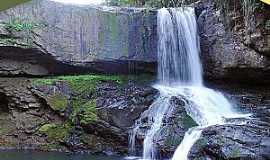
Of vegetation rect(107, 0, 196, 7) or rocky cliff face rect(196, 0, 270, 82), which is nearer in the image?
rocky cliff face rect(196, 0, 270, 82)

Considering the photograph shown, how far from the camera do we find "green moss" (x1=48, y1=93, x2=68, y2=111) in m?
11.0

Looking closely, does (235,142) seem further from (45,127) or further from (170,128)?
(45,127)

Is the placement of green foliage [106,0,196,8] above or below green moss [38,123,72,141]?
above

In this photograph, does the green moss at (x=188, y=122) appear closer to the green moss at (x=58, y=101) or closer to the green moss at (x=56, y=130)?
the green moss at (x=56, y=130)

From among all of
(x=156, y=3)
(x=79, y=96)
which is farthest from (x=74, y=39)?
(x=156, y=3)

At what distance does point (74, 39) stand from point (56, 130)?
9.10ft

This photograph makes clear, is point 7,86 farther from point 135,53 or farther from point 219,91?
point 219,91

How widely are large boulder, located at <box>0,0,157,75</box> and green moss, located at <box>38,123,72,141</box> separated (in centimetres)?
181

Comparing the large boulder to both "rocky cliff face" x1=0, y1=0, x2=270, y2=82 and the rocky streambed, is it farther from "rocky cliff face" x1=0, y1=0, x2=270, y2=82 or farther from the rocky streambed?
the rocky streambed

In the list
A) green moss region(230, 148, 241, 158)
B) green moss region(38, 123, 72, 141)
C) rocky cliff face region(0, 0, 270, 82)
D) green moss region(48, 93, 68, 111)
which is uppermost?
rocky cliff face region(0, 0, 270, 82)

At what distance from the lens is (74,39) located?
39.8 feet

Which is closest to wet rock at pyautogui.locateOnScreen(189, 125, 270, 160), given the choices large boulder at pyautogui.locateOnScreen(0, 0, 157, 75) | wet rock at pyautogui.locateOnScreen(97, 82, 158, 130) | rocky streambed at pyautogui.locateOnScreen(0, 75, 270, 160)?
rocky streambed at pyautogui.locateOnScreen(0, 75, 270, 160)

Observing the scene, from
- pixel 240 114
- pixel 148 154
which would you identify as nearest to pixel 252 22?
pixel 240 114

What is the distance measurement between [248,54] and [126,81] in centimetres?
343
